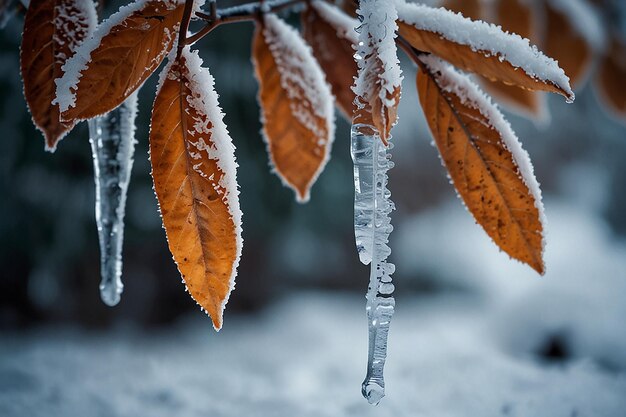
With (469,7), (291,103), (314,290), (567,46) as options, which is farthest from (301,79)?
(314,290)

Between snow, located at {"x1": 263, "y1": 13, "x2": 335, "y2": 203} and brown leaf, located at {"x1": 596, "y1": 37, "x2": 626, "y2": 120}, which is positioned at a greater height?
brown leaf, located at {"x1": 596, "y1": 37, "x2": 626, "y2": 120}

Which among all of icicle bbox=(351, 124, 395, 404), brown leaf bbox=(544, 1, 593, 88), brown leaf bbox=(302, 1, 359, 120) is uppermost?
brown leaf bbox=(544, 1, 593, 88)

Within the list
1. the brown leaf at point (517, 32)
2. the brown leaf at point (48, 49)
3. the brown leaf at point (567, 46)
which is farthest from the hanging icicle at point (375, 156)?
the brown leaf at point (567, 46)

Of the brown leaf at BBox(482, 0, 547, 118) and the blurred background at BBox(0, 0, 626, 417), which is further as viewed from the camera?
the blurred background at BBox(0, 0, 626, 417)

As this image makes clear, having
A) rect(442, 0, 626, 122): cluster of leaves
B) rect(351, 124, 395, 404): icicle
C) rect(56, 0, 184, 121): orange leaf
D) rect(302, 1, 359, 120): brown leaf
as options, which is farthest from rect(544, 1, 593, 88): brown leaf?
rect(56, 0, 184, 121): orange leaf

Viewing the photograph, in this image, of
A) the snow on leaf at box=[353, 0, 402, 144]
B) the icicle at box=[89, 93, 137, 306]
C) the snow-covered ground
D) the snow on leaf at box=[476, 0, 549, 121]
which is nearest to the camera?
the snow on leaf at box=[353, 0, 402, 144]

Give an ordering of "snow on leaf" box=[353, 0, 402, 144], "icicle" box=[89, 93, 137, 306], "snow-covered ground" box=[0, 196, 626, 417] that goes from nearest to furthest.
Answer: "snow on leaf" box=[353, 0, 402, 144]
"icicle" box=[89, 93, 137, 306]
"snow-covered ground" box=[0, 196, 626, 417]

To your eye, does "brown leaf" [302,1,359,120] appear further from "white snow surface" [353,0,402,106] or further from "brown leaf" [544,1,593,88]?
Answer: "brown leaf" [544,1,593,88]

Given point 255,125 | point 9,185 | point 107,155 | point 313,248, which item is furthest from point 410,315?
point 107,155
